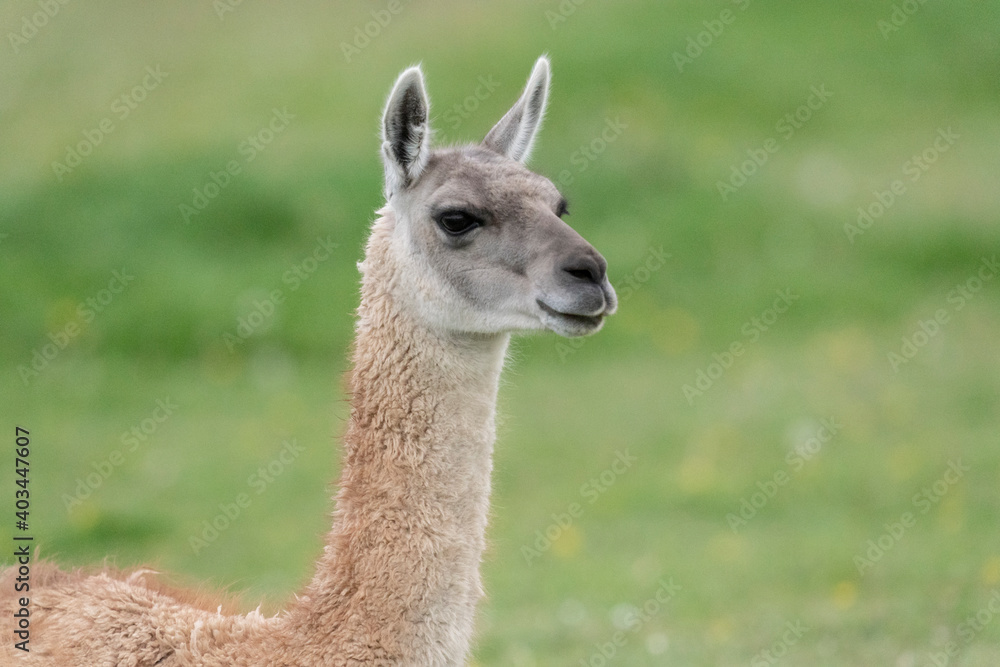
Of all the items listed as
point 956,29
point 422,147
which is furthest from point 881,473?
point 956,29

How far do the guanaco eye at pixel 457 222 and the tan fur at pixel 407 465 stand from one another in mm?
32

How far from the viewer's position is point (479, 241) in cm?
507

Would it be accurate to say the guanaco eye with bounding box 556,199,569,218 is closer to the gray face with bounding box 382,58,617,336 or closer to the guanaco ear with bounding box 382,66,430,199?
the gray face with bounding box 382,58,617,336

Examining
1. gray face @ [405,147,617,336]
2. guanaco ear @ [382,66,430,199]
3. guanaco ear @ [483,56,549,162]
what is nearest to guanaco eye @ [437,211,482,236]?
gray face @ [405,147,617,336]

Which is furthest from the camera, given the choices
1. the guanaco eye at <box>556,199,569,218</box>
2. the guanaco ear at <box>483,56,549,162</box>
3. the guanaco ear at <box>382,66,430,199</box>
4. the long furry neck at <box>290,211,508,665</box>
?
the guanaco ear at <box>483,56,549,162</box>

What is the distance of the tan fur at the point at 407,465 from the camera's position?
454 centimetres

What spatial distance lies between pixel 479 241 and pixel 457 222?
0.36ft

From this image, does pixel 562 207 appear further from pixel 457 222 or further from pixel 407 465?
pixel 407 465

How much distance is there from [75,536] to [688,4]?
12051 mm

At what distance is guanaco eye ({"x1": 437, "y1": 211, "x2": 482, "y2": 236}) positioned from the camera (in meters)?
5.07

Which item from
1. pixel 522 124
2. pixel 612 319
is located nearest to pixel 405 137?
pixel 522 124

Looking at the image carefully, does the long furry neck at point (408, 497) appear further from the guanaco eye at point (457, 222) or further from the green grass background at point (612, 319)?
the green grass background at point (612, 319)

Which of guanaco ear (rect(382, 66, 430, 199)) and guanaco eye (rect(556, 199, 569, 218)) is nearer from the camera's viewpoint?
guanaco ear (rect(382, 66, 430, 199))

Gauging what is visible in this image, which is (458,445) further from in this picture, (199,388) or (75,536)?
(199,388)
